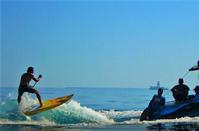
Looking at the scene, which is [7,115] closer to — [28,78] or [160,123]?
[28,78]

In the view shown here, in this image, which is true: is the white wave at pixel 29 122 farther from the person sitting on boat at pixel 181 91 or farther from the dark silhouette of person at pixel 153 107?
the person sitting on boat at pixel 181 91

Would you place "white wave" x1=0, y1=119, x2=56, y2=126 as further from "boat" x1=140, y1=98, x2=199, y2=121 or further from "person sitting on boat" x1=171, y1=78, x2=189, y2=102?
"person sitting on boat" x1=171, y1=78, x2=189, y2=102

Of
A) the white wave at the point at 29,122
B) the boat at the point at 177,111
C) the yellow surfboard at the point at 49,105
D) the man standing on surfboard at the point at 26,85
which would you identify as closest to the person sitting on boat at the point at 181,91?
the boat at the point at 177,111

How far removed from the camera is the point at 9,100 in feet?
80.5

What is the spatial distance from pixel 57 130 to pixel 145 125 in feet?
11.9

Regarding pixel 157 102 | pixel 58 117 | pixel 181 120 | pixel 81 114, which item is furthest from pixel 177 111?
pixel 58 117

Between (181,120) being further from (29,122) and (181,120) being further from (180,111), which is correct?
(29,122)

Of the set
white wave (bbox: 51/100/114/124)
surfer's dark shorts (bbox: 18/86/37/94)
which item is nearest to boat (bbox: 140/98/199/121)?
white wave (bbox: 51/100/114/124)

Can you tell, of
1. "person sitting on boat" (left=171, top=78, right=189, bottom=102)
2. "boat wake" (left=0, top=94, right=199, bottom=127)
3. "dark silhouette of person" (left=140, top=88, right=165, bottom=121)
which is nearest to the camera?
"boat wake" (left=0, top=94, right=199, bottom=127)

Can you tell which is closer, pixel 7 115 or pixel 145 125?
pixel 145 125

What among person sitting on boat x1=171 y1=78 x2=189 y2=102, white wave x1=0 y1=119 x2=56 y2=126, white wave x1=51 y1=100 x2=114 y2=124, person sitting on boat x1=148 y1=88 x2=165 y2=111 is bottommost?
white wave x1=0 y1=119 x2=56 y2=126

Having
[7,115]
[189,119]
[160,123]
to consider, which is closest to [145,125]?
[160,123]

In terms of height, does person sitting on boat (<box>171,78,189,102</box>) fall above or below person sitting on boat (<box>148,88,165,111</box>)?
above

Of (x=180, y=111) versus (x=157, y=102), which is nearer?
(x=180, y=111)
